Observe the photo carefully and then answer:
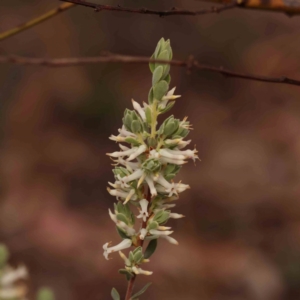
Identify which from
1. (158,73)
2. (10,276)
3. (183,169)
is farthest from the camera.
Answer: (183,169)

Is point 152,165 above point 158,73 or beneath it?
beneath

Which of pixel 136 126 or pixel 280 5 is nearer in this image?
pixel 136 126

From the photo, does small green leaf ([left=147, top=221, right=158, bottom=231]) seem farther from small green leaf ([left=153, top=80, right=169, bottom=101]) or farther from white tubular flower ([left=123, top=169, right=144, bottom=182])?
small green leaf ([left=153, top=80, right=169, bottom=101])

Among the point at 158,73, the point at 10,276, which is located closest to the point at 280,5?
the point at 158,73

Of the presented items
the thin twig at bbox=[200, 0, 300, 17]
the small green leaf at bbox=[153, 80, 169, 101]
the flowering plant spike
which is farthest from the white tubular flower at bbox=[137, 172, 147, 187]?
the thin twig at bbox=[200, 0, 300, 17]

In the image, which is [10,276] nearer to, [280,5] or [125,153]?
[125,153]

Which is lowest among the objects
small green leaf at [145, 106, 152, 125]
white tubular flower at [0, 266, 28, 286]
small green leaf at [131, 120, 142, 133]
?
white tubular flower at [0, 266, 28, 286]

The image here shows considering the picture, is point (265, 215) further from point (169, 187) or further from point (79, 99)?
point (169, 187)
